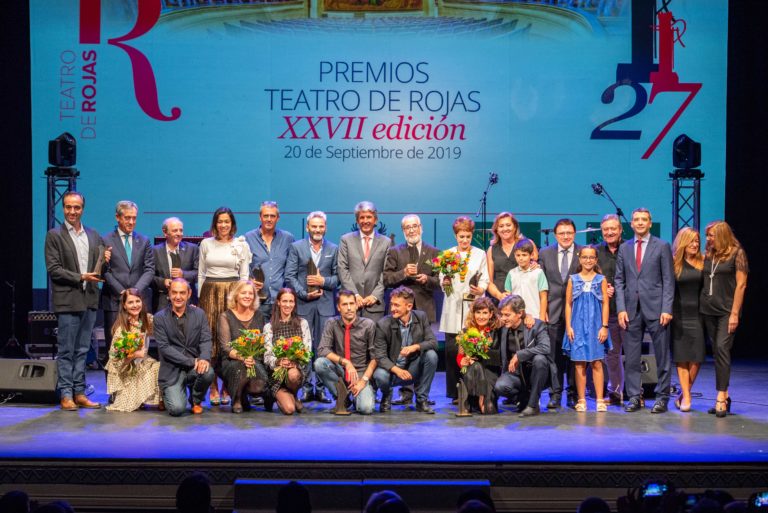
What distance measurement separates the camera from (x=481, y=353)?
249 inches

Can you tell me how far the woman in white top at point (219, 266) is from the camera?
6.80 meters

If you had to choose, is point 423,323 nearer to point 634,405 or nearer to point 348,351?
point 348,351

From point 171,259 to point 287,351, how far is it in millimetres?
1504

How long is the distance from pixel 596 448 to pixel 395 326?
73.9 inches

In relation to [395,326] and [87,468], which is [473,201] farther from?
[87,468]

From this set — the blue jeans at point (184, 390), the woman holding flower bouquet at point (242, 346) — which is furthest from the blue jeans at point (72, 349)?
the woman holding flower bouquet at point (242, 346)

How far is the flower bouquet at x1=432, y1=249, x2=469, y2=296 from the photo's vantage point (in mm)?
6637

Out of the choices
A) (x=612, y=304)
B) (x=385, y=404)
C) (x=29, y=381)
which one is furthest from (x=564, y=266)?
(x=29, y=381)

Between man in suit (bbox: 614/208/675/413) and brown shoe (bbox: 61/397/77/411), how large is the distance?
4.08 meters

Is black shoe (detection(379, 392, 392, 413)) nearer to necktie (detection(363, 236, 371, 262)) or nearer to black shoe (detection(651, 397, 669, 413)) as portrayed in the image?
necktie (detection(363, 236, 371, 262))

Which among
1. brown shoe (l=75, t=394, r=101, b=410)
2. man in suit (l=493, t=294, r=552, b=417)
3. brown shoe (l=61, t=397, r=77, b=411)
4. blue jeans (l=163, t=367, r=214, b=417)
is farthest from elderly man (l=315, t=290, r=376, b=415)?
brown shoe (l=61, t=397, r=77, b=411)

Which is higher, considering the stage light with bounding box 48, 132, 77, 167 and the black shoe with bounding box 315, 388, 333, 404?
the stage light with bounding box 48, 132, 77, 167

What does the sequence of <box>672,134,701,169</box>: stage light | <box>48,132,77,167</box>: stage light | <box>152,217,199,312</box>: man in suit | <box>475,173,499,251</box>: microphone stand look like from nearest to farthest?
1. <box>152,217,199,312</box>: man in suit
2. <box>48,132,77,167</box>: stage light
3. <box>672,134,701,169</box>: stage light
4. <box>475,173,499,251</box>: microphone stand

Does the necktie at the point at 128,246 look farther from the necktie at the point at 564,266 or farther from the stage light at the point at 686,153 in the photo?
the stage light at the point at 686,153
